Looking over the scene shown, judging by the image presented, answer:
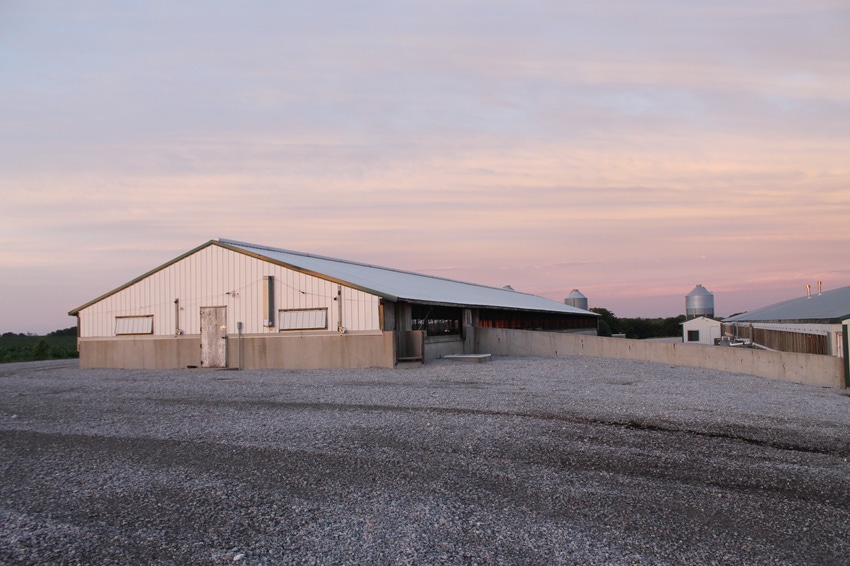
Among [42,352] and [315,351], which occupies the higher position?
[315,351]

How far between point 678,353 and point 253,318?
15.4m

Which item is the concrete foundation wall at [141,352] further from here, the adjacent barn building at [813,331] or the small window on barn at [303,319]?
the adjacent barn building at [813,331]

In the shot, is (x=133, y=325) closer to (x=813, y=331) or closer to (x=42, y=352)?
(x=42, y=352)

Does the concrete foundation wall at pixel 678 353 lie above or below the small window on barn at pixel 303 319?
below

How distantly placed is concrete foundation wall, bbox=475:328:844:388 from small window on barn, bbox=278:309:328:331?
977 cm

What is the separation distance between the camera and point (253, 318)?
23094mm

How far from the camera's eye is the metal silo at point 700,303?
62.2 m

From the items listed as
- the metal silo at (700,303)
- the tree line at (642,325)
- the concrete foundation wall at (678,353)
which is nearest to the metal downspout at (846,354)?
the concrete foundation wall at (678,353)

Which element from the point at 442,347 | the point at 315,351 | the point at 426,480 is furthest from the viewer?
the point at 442,347

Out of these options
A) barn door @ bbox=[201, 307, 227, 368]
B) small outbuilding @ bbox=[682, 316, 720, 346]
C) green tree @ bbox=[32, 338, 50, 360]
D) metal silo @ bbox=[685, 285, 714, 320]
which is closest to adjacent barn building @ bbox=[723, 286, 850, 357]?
small outbuilding @ bbox=[682, 316, 720, 346]

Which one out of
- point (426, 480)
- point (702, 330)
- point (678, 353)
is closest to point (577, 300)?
point (702, 330)

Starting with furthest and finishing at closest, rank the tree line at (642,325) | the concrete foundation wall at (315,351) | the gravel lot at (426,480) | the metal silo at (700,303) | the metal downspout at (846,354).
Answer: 1. the tree line at (642,325)
2. the metal silo at (700,303)
3. the concrete foundation wall at (315,351)
4. the metal downspout at (846,354)
5. the gravel lot at (426,480)

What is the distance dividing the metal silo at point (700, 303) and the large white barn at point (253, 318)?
42632 millimetres

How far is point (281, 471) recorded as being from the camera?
7.86m
